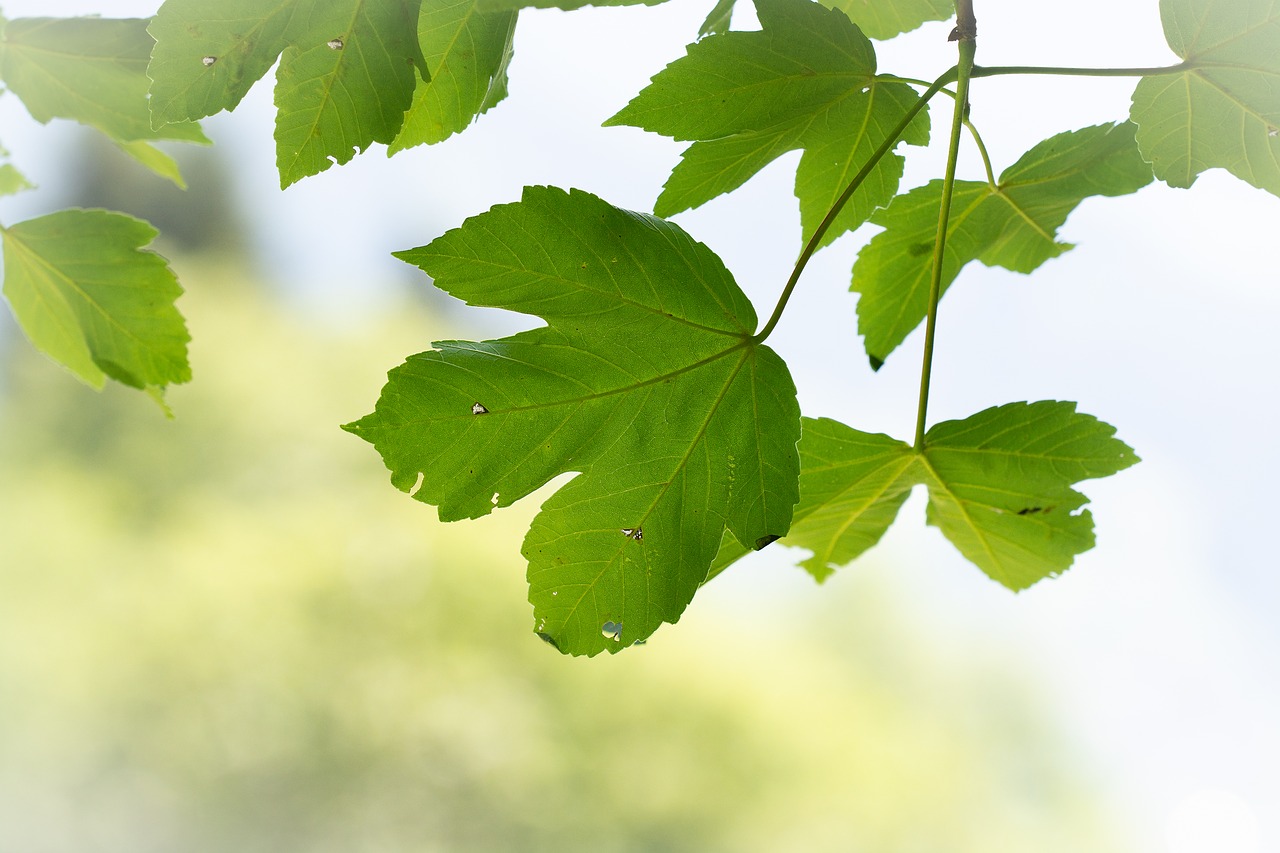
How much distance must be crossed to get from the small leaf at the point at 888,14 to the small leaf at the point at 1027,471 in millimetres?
170

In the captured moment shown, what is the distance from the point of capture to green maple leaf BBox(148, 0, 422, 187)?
0.26 metres

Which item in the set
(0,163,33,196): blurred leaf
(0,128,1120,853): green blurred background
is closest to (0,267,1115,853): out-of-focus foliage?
(0,128,1120,853): green blurred background

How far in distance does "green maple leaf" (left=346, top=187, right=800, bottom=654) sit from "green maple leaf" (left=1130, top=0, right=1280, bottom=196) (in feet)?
0.49

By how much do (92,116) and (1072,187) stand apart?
447mm

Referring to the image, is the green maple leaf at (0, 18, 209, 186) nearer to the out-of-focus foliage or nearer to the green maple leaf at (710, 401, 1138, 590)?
the green maple leaf at (710, 401, 1138, 590)

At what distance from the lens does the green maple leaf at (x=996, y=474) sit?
0.37 metres

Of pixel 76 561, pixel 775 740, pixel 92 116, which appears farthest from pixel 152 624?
pixel 92 116

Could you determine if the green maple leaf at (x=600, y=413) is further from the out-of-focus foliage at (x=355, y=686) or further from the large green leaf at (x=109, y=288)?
the out-of-focus foliage at (x=355, y=686)

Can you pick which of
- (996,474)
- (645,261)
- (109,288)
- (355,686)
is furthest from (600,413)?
(355,686)

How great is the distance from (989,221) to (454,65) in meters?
0.26

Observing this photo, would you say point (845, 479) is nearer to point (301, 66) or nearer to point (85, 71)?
point (301, 66)

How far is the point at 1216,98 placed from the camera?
0.30m

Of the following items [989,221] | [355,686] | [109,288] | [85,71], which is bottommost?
[355,686]

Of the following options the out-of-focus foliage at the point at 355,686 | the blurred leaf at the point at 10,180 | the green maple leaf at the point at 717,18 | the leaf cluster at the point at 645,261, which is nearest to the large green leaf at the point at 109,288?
the blurred leaf at the point at 10,180
